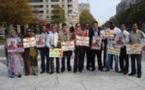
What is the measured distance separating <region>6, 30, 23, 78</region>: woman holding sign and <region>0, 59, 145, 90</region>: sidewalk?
14.1 inches

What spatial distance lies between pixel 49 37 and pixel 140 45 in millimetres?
3336

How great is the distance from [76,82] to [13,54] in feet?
9.86

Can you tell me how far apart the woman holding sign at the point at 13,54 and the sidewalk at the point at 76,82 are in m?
0.36

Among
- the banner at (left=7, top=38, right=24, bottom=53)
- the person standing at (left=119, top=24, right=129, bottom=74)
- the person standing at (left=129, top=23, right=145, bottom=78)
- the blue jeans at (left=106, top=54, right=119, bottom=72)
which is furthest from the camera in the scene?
the blue jeans at (left=106, top=54, right=119, bottom=72)

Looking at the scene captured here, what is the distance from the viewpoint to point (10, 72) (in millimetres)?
17141

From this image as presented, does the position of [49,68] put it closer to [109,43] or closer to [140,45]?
[109,43]

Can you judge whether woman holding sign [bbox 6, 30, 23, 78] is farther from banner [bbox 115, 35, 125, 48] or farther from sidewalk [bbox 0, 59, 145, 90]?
banner [bbox 115, 35, 125, 48]

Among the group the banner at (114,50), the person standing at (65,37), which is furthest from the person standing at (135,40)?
the person standing at (65,37)

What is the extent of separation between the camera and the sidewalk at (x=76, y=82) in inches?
562

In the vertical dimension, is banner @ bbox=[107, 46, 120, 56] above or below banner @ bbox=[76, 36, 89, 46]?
below

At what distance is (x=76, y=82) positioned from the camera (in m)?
15.3

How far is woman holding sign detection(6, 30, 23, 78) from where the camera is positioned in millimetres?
16969

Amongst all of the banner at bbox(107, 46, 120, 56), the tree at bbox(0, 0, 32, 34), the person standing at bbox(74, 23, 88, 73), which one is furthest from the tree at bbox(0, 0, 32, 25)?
the banner at bbox(107, 46, 120, 56)

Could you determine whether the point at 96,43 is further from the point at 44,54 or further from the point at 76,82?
the point at 76,82
